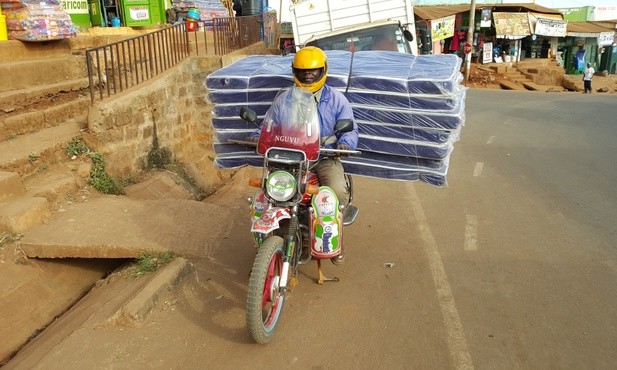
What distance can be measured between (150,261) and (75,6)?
10980 millimetres

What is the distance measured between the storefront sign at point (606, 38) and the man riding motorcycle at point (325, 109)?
39972mm

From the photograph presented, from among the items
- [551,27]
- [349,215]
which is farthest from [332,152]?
[551,27]

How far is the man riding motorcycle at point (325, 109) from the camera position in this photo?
14.3 feet

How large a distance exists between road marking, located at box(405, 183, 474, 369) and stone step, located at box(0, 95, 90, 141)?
489 centimetres

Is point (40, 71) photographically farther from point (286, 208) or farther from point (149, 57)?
point (286, 208)

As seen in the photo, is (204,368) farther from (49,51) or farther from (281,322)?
(49,51)

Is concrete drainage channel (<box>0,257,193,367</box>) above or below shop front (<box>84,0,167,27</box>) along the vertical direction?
below

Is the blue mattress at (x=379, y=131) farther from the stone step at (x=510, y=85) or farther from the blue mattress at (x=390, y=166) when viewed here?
the stone step at (x=510, y=85)

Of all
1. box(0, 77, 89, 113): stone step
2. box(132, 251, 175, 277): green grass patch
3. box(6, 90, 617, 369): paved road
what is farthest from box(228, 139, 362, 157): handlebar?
box(0, 77, 89, 113): stone step

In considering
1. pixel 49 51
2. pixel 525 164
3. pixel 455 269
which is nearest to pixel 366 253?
pixel 455 269

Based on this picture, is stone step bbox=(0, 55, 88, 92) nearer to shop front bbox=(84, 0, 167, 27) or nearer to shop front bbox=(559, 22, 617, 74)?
shop front bbox=(84, 0, 167, 27)

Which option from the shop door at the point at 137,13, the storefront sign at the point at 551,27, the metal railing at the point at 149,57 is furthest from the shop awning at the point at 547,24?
the metal railing at the point at 149,57

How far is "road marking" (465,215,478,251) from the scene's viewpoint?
18.7 feet

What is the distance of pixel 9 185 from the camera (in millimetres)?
5762
